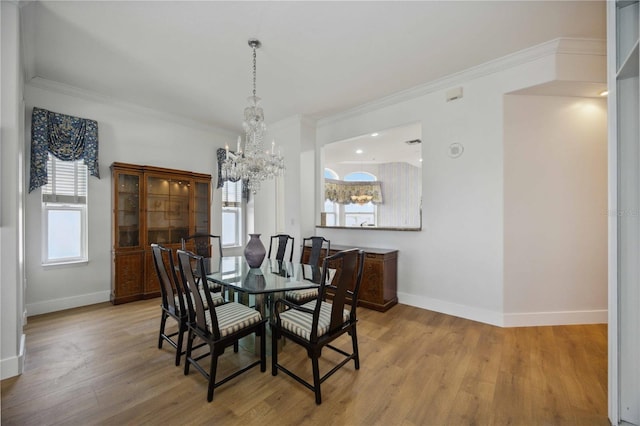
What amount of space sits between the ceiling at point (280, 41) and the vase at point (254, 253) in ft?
6.40

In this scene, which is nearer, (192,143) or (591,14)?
(591,14)

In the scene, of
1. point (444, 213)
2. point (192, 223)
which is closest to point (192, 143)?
point (192, 223)

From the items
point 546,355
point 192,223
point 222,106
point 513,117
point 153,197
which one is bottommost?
point 546,355

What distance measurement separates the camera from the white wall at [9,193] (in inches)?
79.6

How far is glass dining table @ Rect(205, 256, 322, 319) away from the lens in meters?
2.08

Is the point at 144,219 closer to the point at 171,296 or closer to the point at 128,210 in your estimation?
the point at 128,210

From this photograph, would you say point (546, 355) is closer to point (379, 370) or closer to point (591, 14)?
point (379, 370)

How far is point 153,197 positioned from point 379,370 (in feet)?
12.9

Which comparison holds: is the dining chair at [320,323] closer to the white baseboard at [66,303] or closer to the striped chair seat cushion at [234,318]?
the striped chair seat cushion at [234,318]

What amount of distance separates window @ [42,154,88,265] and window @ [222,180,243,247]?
2114 mm

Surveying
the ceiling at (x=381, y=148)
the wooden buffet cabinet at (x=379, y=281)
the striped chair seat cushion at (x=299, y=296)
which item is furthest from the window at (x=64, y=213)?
the wooden buffet cabinet at (x=379, y=281)

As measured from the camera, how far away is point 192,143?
191 inches

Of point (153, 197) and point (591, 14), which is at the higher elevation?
point (591, 14)

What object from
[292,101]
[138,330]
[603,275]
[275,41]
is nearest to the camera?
[275,41]
